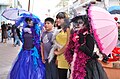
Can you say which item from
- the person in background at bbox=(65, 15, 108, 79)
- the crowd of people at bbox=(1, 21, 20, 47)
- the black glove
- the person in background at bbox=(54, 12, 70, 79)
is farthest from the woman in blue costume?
the crowd of people at bbox=(1, 21, 20, 47)

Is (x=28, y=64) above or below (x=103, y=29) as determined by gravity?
below

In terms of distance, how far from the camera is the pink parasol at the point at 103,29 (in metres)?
3.59

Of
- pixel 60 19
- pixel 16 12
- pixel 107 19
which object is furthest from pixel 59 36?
pixel 16 12

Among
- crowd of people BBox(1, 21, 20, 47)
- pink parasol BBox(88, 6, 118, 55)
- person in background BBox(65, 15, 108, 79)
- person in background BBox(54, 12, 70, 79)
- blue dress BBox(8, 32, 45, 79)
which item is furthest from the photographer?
crowd of people BBox(1, 21, 20, 47)

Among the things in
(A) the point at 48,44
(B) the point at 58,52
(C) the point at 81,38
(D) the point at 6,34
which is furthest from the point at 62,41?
(D) the point at 6,34

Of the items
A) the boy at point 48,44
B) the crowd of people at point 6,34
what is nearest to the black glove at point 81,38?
the boy at point 48,44

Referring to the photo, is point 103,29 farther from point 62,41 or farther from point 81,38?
point 62,41

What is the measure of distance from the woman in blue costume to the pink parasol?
248cm

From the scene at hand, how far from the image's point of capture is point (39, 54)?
6180 mm

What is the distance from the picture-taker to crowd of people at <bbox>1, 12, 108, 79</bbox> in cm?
390

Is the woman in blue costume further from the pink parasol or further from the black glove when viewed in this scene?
the pink parasol

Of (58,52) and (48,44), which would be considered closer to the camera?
(58,52)

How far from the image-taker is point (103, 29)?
3.65 metres

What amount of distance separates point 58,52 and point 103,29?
1.46 metres
